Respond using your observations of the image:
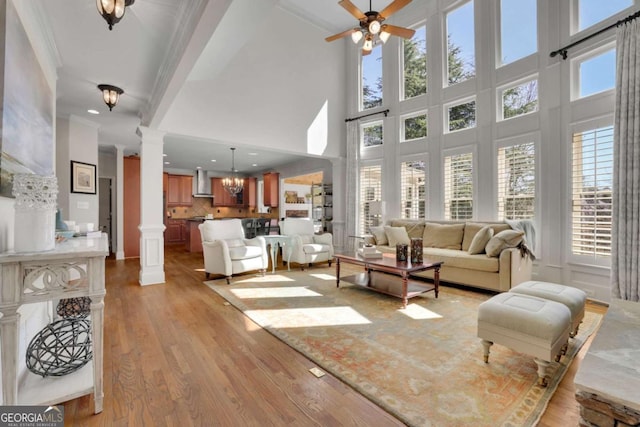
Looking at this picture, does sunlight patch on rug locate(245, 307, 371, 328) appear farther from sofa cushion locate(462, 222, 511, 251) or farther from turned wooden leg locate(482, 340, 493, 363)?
sofa cushion locate(462, 222, 511, 251)

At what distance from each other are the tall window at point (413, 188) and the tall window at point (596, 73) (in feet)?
8.34

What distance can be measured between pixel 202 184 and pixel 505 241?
31.0 feet

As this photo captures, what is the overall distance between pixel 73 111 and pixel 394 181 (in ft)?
19.8

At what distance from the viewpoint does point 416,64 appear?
6059 millimetres

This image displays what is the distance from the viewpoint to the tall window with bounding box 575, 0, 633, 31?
356cm

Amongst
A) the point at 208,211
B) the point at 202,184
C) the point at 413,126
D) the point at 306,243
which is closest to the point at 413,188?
the point at 413,126

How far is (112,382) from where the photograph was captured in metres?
1.87

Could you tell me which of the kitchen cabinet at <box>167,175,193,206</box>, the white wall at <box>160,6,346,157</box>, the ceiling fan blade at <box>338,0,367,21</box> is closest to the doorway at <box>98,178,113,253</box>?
the kitchen cabinet at <box>167,175,193,206</box>

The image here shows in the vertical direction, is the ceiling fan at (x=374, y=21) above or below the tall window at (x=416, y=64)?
below

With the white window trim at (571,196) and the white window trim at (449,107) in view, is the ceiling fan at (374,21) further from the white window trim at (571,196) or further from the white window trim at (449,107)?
the white window trim at (571,196)

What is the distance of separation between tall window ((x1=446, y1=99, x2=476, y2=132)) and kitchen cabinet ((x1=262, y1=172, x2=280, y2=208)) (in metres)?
5.64

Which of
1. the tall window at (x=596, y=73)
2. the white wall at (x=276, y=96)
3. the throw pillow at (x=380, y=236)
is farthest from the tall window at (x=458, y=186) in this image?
the white wall at (x=276, y=96)

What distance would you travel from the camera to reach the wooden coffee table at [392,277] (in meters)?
3.34

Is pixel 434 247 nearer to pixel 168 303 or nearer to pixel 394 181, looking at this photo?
pixel 394 181
